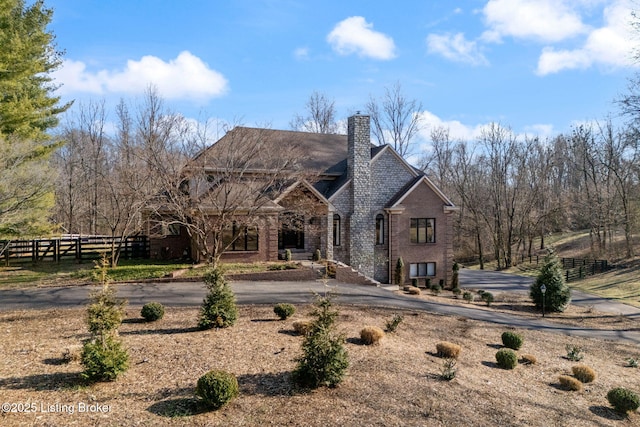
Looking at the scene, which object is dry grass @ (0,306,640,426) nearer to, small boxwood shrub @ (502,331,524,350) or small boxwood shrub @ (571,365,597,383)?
small boxwood shrub @ (571,365,597,383)

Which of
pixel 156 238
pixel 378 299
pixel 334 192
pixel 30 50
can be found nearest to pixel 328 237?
pixel 334 192

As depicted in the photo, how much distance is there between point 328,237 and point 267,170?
749 cm

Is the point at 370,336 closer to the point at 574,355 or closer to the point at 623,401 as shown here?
the point at 623,401

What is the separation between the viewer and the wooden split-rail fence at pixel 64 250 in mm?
25114

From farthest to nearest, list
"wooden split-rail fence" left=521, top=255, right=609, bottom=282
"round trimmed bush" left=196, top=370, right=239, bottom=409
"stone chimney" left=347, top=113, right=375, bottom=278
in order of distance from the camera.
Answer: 1. "wooden split-rail fence" left=521, top=255, right=609, bottom=282
2. "stone chimney" left=347, top=113, right=375, bottom=278
3. "round trimmed bush" left=196, top=370, right=239, bottom=409

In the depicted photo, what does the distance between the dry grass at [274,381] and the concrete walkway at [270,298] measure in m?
1.87

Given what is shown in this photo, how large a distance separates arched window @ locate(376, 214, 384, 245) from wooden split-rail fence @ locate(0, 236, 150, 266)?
15707mm

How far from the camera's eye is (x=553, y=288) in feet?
68.3

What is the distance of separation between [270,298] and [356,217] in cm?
1284

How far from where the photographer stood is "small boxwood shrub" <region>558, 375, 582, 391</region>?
10523 millimetres

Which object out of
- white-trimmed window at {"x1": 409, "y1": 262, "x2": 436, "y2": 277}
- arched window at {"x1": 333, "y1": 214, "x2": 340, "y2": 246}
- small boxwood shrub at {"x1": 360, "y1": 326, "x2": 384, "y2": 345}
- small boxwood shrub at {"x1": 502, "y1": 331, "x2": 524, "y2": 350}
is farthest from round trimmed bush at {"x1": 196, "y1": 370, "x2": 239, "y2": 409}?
white-trimmed window at {"x1": 409, "y1": 262, "x2": 436, "y2": 277}

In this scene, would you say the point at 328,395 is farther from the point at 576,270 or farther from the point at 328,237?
the point at 576,270

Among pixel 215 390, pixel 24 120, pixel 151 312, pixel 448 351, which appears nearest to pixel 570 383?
pixel 448 351

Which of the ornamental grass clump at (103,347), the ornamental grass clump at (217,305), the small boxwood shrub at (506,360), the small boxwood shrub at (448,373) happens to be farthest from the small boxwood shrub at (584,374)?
the ornamental grass clump at (103,347)
